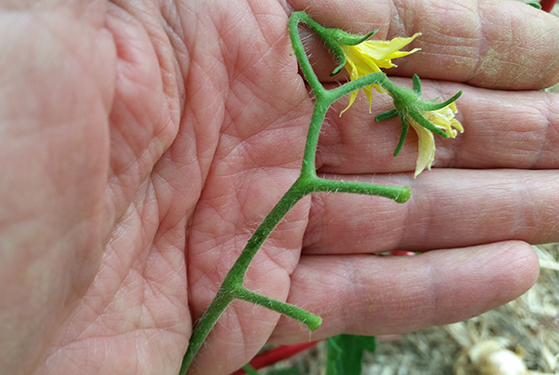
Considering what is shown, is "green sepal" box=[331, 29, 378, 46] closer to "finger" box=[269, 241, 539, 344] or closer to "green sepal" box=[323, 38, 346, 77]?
"green sepal" box=[323, 38, 346, 77]

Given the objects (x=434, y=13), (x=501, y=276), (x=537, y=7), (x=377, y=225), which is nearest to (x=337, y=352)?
(x=377, y=225)

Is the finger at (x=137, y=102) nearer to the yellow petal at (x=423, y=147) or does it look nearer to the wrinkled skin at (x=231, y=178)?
the wrinkled skin at (x=231, y=178)

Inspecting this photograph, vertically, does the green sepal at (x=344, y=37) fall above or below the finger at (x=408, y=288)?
above

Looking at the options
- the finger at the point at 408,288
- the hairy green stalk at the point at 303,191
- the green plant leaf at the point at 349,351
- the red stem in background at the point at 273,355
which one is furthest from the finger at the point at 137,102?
the red stem in background at the point at 273,355

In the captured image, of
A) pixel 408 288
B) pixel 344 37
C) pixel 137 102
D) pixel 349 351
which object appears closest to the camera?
pixel 137 102

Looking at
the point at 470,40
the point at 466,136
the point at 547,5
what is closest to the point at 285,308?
the point at 466,136

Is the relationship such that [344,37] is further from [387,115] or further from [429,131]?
[429,131]

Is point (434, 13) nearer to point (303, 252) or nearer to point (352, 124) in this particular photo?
point (352, 124)
